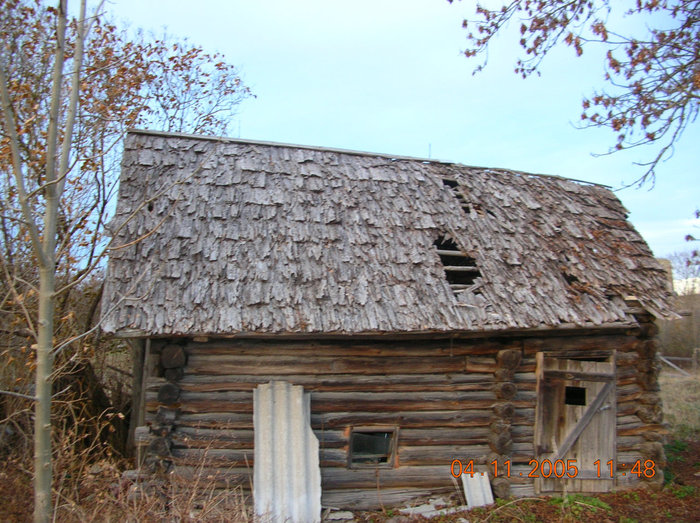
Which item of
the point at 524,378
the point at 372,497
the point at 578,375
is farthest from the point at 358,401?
the point at 578,375

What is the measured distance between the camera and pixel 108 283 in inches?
254

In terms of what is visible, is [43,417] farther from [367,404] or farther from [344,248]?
[344,248]

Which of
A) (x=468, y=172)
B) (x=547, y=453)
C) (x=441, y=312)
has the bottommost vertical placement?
(x=547, y=453)

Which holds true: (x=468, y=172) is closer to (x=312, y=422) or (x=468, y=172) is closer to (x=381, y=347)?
(x=381, y=347)

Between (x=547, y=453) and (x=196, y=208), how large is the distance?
6007 mm

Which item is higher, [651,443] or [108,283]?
[108,283]

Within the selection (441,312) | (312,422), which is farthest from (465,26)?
(312,422)

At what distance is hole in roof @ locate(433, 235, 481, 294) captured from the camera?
7.91 m

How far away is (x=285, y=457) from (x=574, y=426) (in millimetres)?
4142

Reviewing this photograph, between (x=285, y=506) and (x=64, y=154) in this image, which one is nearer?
(x=64, y=154)

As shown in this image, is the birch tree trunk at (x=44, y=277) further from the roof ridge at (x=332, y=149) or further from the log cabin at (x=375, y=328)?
the roof ridge at (x=332, y=149)

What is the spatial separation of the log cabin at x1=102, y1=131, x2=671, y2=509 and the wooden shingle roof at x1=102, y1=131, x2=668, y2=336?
0.03 meters

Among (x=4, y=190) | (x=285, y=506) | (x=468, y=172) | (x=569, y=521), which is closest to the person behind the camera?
(x=285, y=506)

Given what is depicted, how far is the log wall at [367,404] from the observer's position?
6.56 metres
